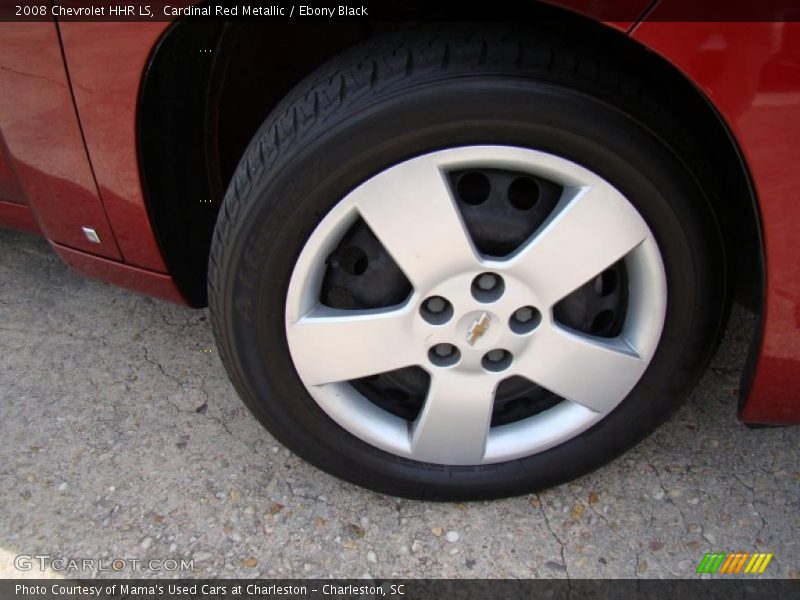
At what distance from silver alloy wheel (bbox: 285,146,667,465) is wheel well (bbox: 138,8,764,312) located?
0.59 feet

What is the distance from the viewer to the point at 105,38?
1.32 metres

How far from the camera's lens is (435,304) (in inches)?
56.3

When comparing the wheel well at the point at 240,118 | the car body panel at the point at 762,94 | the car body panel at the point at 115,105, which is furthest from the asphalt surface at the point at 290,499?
the car body panel at the point at 762,94

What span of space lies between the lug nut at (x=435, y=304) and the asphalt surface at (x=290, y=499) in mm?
532

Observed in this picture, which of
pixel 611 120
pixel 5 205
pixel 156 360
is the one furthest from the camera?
pixel 156 360

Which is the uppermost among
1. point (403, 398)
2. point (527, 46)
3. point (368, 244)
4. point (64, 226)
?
point (527, 46)

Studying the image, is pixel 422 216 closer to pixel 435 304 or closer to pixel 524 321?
pixel 435 304

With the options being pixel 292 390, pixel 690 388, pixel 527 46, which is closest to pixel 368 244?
pixel 292 390

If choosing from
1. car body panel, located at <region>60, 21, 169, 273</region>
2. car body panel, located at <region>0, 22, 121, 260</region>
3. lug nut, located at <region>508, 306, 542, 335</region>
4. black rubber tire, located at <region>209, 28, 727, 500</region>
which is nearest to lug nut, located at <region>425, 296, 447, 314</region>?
lug nut, located at <region>508, 306, 542, 335</region>

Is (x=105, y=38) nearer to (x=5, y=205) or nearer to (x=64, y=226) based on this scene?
(x=64, y=226)

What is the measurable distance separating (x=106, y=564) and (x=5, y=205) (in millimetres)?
944

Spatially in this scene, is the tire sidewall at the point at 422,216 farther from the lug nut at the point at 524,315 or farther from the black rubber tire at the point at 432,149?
the lug nut at the point at 524,315

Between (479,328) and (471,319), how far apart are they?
0.03 m

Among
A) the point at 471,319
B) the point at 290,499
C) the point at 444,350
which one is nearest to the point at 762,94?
the point at 471,319
